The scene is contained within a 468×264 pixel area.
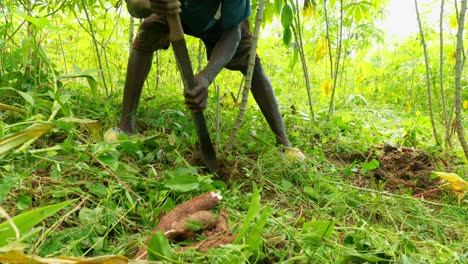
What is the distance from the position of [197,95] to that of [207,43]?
664 millimetres

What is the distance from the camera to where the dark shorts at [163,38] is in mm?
1979

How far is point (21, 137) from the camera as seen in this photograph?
1.30 metres

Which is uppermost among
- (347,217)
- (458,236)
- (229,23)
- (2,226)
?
(229,23)

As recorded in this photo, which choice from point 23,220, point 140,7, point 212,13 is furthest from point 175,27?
point 23,220

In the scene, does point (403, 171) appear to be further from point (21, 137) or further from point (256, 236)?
point (21, 137)

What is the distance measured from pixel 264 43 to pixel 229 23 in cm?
305

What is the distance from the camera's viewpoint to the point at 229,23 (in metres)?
1.88

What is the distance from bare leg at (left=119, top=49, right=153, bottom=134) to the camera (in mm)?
2080

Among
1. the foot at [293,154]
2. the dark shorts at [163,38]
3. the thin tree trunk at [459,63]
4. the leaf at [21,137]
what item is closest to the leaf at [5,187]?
the leaf at [21,137]

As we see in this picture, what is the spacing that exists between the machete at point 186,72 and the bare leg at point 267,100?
595 mm

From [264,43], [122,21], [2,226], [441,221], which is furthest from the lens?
[264,43]

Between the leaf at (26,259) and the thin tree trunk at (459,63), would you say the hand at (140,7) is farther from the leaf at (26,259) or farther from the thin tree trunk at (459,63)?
the thin tree trunk at (459,63)

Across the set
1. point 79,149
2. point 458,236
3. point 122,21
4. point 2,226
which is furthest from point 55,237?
point 122,21

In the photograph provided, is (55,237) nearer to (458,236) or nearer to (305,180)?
(305,180)
